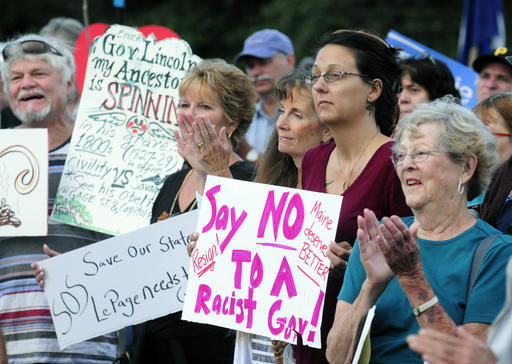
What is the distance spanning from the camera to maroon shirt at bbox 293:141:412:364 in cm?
320

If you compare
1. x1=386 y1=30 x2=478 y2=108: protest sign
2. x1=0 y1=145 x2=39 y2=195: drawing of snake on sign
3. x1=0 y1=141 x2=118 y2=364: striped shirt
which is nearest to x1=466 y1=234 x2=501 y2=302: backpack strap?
x1=0 y1=141 x2=118 y2=364: striped shirt

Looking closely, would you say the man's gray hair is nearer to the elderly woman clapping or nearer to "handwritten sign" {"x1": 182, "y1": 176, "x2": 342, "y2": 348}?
"handwritten sign" {"x1": 182, "y1": 176, "x2": 342, "y2": 348}

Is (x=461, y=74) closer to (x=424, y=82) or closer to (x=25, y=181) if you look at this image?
(x=424, y=82)

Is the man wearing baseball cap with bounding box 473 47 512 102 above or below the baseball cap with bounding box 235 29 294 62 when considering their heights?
below

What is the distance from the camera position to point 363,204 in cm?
319

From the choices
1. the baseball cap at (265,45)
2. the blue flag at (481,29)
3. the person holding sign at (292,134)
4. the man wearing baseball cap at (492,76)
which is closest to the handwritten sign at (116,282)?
the person holding sign at (292,134)

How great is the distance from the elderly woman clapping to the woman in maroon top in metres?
0.22

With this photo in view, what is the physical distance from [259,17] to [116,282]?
401 inches

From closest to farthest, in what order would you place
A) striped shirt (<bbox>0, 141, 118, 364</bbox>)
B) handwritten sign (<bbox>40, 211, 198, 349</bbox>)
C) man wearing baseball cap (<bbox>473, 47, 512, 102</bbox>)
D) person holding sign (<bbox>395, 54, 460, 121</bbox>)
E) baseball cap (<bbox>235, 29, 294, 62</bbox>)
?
handwritten sign (<bbox>40, 211, 198, 349</bbox>) < striped shirt (<bbox>0, 141, 118, 364</bbox>) < person holding sign (<bbox>395, 54, 460, 121</bbox>) < man wearing baseball cap (<bbox>473, 47, 512, 102</bbox>) < baseball cap (<bbox>235, 29, 294, 62</bbox>)

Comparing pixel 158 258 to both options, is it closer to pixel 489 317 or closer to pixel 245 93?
pixel 245 93

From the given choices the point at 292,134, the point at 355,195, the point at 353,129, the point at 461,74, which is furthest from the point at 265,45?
the point at 355,195

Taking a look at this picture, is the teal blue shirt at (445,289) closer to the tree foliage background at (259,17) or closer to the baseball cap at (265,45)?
the baseball cap at (265,45)

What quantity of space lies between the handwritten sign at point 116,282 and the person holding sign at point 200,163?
15cm

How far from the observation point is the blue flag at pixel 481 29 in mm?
7188
